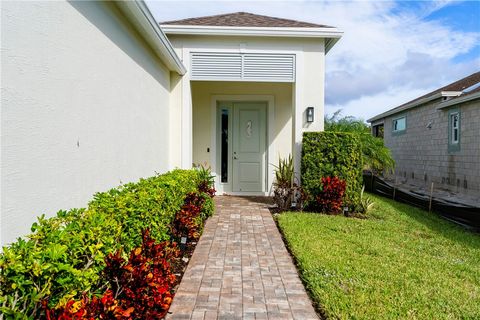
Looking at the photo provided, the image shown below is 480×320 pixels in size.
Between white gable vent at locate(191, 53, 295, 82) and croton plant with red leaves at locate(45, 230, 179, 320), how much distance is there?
20.1ft

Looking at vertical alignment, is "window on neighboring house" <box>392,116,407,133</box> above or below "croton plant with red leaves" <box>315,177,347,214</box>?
above

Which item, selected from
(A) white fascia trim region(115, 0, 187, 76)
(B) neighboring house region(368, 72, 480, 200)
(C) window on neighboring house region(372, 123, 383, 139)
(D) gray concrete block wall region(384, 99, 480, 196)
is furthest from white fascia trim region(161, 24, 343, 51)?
(C) window on neighboring house region(372, 123, 383, 139)

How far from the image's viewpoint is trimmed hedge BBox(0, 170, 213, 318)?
1772 millimetres

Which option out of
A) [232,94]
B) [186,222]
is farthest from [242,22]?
[186,222]

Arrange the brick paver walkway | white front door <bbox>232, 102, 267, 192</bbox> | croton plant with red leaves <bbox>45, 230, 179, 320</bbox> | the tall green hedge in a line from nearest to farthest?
croton plant with red leaves <bbox>45, 230, 179, 320</bbox> < the brick paver walkway < the tall green hedge < white front door <bbox>232, 102, 267, 192</bbox>

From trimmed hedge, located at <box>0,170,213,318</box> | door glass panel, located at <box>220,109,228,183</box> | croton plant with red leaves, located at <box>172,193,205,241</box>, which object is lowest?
croton plant with red leaves, located at <box>172,193,205,241</box>

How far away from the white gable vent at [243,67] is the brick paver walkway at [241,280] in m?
3.72

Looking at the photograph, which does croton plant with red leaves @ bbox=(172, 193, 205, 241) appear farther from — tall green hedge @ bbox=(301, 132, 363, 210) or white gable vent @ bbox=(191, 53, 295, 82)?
white gable vent @ bbox=(191, 53, 295, 82)

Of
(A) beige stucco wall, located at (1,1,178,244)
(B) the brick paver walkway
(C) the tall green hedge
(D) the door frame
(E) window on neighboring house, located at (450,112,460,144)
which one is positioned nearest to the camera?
(A) beige stucco wall, located at (1,1,178,244)

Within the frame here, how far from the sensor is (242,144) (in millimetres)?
10555

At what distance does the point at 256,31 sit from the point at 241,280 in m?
6.07

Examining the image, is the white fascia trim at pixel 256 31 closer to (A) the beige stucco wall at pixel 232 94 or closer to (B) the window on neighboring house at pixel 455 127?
(A) the beige stucco wall at pixel 232 94

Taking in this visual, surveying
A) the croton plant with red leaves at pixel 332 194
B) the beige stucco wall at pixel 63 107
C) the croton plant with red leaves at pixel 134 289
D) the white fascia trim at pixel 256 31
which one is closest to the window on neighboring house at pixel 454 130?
the white fascia trim at pixel 256 31

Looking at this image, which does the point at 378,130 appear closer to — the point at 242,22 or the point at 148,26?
the point at 242,22
